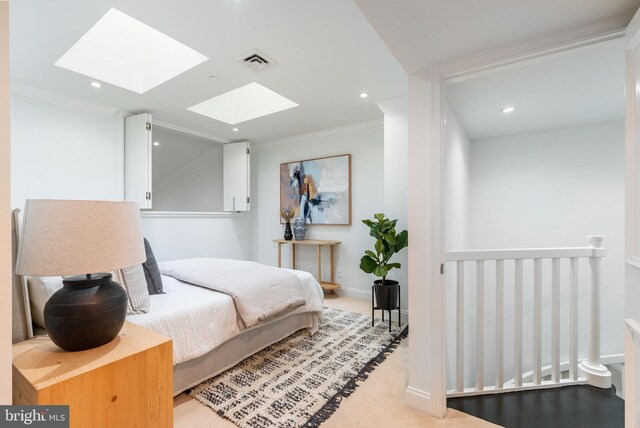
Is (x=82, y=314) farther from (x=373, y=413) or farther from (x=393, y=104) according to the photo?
(x=393, y=104)

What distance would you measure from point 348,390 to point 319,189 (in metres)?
2.88

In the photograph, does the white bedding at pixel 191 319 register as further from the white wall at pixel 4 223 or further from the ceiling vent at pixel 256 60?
the ceiling vent at pixel 256 60

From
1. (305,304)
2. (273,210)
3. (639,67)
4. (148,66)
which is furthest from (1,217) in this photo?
(273,210)

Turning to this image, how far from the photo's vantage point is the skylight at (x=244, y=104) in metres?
3.41

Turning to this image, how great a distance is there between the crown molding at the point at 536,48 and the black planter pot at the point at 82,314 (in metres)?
1.94

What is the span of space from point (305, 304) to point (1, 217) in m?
2.26

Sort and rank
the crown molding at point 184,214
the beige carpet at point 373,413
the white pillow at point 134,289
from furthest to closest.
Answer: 1. the crown molding at point 184,214
2. the white pillow at point 134,289
3. the beige carpet at point 373,413

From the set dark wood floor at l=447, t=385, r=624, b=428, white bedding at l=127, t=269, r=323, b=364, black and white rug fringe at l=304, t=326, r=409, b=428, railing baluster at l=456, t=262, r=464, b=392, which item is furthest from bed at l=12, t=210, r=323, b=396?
dark wood floor at l=447, t=385, r=624, b=428

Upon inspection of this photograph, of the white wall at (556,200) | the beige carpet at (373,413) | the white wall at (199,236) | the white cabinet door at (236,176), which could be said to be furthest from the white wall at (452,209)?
the white wall at (199,236)

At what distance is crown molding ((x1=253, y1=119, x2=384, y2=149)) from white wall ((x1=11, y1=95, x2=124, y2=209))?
223cm

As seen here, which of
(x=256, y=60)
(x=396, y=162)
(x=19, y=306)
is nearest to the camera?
(x=19, y=306)

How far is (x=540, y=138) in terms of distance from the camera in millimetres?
3389

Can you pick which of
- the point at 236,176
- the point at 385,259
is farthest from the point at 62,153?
the point at 385,259

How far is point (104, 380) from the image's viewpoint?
960mm
